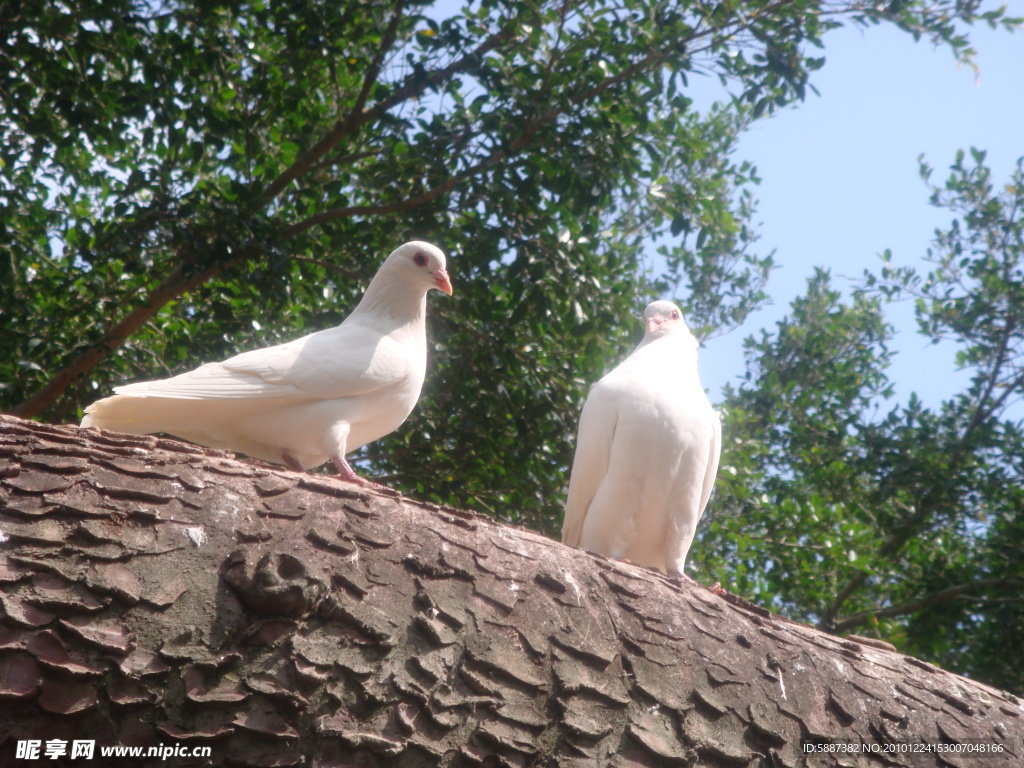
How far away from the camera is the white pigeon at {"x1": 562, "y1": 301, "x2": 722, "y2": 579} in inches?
160

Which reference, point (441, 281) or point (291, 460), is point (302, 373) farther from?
point (441, 281)

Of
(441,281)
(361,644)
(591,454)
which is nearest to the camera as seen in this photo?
(361,644)

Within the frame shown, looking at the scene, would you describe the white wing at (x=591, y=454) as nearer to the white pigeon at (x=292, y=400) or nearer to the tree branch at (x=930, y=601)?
the white pigeon at (x=292, y=400)

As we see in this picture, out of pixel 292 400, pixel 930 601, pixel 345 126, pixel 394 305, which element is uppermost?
pixel 345 126

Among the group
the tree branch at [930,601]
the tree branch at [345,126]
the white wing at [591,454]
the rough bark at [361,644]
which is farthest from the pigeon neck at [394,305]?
the tree branch at [930,601]

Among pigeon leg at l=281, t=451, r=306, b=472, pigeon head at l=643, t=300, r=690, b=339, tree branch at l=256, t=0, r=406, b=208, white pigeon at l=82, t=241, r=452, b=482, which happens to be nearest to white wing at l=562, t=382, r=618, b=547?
pigeon head at l=643, t=300, r=690, b=339

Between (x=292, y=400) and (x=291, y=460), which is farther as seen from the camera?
(x=291, y=460)

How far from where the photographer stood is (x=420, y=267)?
15.6ft

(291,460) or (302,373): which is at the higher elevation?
(302,373)

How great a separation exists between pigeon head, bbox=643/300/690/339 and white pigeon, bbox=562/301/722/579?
1.45 ft

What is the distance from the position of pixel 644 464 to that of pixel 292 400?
1604mm

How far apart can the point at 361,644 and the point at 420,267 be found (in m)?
2.89

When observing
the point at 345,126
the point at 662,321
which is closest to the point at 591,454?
the point at 662,321

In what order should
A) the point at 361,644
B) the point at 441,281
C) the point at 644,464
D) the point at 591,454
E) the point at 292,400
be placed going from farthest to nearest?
1. the point at 441,281
2. the point at 591,454
3. the point at 644,464
4. the point at 292,400
5. the point at 361,644
